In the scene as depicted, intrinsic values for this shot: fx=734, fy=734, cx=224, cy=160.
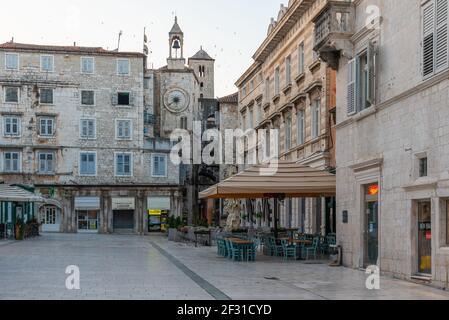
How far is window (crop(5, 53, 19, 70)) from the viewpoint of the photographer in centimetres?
5628

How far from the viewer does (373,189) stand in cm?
1853

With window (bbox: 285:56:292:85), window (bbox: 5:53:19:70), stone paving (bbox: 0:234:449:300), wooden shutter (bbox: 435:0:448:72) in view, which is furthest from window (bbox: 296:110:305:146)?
window (bbox: 5:53:19:70)

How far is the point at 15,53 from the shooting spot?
56.5m

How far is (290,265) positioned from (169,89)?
4729cm

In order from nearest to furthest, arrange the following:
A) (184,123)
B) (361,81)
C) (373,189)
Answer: (373,189), (361,81), (184,123)

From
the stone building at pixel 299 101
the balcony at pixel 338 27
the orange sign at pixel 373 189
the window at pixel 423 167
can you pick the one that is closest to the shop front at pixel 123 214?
the stone building at pixel 299 101

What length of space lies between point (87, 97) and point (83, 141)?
3.56 metres

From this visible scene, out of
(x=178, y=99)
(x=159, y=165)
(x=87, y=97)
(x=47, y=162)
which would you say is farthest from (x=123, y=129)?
(x=178, y=99)

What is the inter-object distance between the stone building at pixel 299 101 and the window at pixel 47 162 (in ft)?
65.5

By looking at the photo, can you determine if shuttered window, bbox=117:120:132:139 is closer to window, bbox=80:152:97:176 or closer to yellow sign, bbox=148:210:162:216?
window, bbox=80:152:97:176

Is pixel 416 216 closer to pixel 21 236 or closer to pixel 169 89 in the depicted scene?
pixel 21 236

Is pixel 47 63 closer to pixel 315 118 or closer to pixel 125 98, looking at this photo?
pixel 125 98

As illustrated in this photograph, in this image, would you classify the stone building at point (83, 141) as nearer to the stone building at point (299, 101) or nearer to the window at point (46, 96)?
the window at point (46, 96)

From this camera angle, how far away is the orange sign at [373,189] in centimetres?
1818
